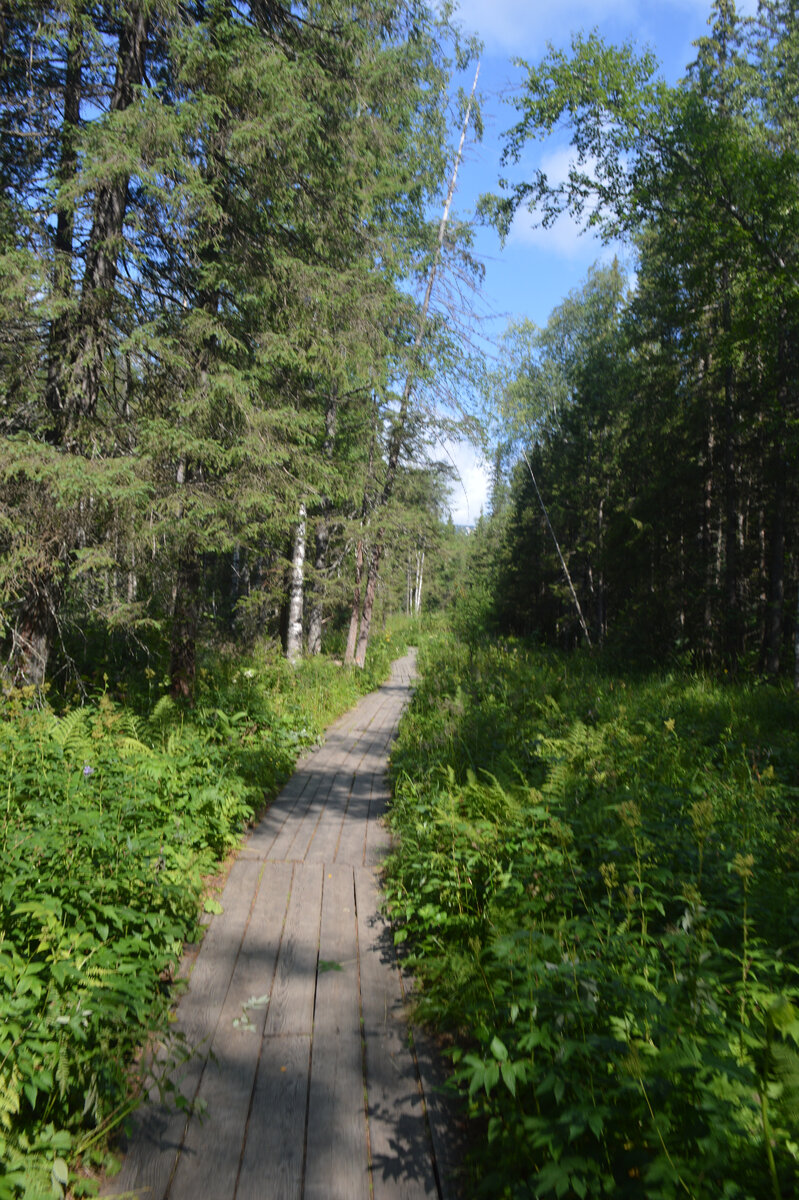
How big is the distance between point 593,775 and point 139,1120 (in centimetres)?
378

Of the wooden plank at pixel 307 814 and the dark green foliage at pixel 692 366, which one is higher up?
the dark green foliage at pixel 692 366

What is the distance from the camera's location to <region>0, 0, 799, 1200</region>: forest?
2365 millimetres

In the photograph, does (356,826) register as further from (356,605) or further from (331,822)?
(356,605)

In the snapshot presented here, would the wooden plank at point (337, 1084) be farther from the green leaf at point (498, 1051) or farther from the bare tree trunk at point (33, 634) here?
the bare tree trunk at point (33, 634)

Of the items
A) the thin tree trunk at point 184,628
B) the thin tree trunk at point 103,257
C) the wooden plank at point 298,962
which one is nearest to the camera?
the wooden plank at point 298,962

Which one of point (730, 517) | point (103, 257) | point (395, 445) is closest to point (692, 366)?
point (730, 517)

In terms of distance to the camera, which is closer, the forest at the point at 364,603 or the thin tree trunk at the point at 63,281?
the forest at the point at 364,603

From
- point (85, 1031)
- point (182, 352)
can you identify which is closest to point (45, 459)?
point (182, 352)

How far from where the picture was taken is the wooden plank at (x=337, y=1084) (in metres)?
2.32

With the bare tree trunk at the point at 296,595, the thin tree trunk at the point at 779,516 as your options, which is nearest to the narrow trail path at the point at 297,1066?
the bare tree trunk at the point at 296,595

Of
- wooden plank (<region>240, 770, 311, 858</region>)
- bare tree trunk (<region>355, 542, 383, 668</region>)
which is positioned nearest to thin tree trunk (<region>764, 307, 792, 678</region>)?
bare tree trunk (<region>355, 542, 383, 668</region>)

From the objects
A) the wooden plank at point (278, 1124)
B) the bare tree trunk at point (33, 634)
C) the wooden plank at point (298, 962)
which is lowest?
the wooden plank at point (278, 1124)

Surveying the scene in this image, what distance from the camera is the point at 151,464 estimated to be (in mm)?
6613

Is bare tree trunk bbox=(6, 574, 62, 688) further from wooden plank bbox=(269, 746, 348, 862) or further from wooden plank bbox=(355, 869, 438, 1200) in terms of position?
wooden plank bbox=(355, 869, 438, 1200)
